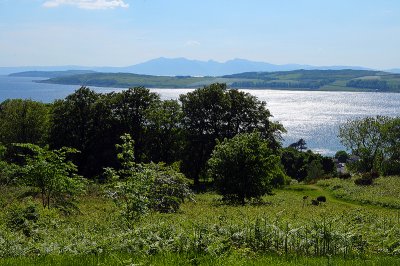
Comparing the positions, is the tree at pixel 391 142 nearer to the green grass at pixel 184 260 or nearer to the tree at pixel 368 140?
the tree at pixel 368 140

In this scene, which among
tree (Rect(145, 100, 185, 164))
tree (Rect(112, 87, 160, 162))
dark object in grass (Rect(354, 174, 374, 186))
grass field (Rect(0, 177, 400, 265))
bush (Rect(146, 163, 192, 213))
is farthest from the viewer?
tree (Rect(112, 87, 160, 162))

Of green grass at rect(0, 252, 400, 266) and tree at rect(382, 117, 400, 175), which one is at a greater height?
green grass at rect(0, 252, 400, 266)

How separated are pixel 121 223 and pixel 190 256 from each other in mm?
4436

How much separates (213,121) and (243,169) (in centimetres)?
2531

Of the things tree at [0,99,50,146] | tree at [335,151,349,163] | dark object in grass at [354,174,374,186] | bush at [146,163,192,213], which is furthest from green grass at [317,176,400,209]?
tree at [335,151,349,163]

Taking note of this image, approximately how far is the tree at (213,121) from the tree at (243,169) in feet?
76.8

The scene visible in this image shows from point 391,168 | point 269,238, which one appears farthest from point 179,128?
point 269,238

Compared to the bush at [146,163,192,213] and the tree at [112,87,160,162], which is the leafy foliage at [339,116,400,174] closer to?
the tree at [112,87,160,162]

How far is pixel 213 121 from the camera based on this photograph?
54.2 metres

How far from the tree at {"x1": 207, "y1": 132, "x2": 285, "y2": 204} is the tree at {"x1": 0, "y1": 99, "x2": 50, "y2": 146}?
39.5 metres

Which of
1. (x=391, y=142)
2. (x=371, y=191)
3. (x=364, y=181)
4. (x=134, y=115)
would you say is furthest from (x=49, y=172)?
(x=391, y=142)

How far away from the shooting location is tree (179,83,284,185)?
→ 53531 mm

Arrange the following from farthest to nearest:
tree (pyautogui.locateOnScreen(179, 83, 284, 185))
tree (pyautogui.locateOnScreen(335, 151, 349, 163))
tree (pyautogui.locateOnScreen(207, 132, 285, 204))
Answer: tree (pyautogui.locateOnScreen(335, 151, 349, 163)) < tree (pyautogui.locateOnScreen(179, 83, 284, 185)) < tree (pyautogui.locateOnScreen(207, 132, 285, 204))

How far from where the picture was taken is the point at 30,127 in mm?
62938
